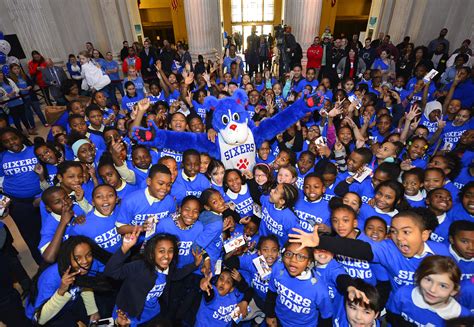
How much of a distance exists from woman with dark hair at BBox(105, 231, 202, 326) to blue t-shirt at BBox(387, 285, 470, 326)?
6.18ft

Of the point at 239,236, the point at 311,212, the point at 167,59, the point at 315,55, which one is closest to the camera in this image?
the point at 239,236

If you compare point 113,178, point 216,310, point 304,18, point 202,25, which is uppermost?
point 304,18

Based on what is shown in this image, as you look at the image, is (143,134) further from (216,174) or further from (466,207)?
(466,207)

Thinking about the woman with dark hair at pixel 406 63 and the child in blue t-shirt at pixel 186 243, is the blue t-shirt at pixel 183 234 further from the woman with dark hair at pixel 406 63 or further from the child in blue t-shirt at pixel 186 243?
the woman with dark hair at pixel 406 63

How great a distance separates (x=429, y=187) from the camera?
3.11 metres

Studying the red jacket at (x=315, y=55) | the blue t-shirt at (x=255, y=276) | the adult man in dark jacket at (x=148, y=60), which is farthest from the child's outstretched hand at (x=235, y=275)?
the adult man in dark jacket at (x=148, y=60)

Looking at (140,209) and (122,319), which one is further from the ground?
(140,209)

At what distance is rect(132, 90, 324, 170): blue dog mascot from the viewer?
11.8 feet

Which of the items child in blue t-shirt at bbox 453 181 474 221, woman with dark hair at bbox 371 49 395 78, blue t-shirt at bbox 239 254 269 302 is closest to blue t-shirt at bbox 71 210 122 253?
blue t-shirt at bbox 239 254 269 302

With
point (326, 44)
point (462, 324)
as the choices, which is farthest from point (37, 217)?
point (326, 44)

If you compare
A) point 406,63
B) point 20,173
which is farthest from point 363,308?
point 406,63

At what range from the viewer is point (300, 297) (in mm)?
2229

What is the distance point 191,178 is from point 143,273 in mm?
1451

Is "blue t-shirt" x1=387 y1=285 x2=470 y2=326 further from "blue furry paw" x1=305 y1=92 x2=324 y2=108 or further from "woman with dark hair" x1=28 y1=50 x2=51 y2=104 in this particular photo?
"woman with dark hair" x1=28 y1=50 x2=51 y2=104
